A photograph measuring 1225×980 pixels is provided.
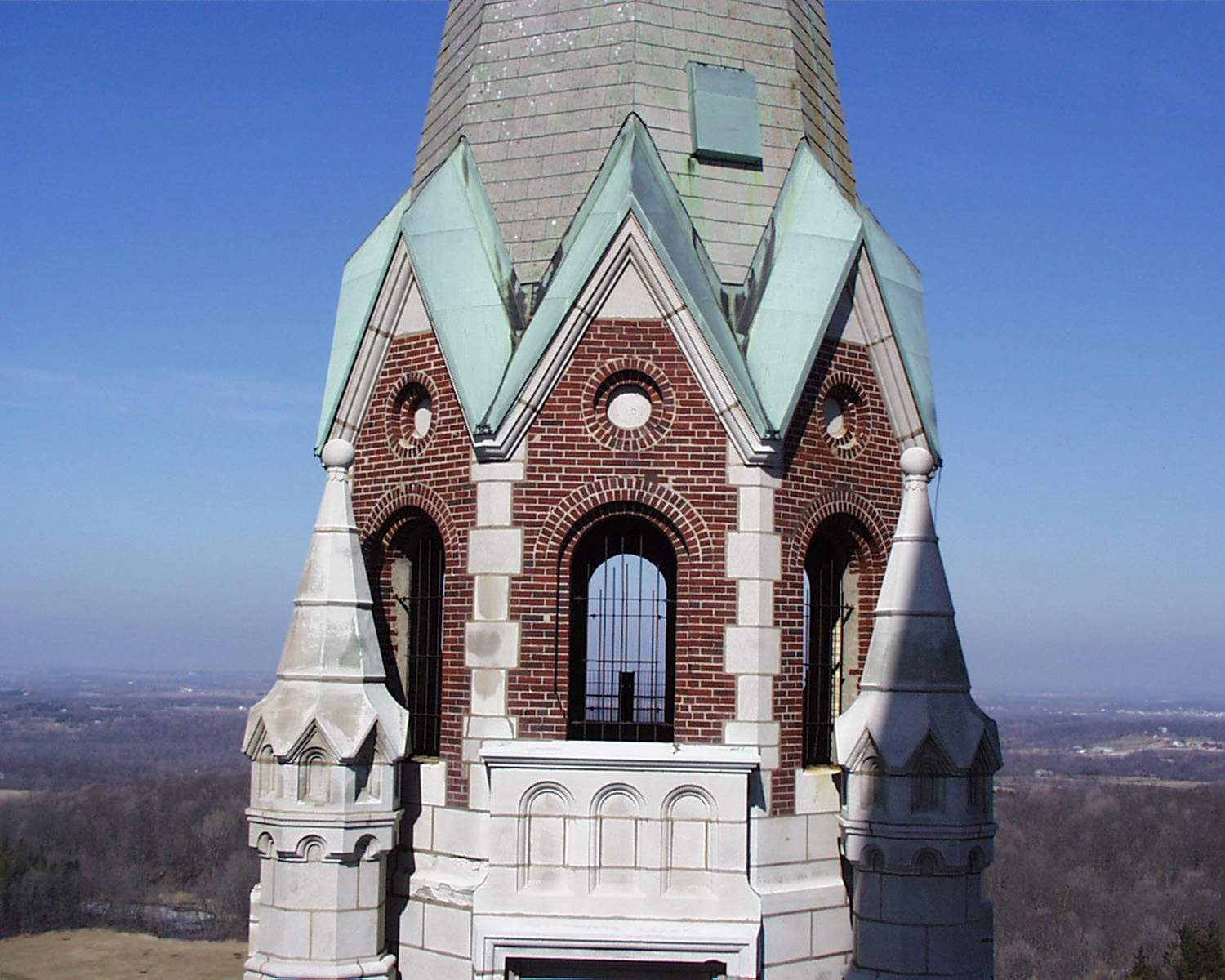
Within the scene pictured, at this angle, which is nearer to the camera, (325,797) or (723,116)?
(325,797)

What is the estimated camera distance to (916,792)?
14219 millimetres

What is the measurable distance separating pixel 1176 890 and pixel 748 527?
9431cm

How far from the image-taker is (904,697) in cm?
1438

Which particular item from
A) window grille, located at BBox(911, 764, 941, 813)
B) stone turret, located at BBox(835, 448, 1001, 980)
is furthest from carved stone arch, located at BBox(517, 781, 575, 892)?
window grille, located at BBox(911, 764, 941, 813)

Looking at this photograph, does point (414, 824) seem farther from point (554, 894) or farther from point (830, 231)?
point (830, 231)

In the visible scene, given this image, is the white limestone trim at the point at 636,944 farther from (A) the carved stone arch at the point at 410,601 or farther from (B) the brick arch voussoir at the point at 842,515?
(B) the brick arch voussoir at the point at 842,515

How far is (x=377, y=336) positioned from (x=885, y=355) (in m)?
5.43

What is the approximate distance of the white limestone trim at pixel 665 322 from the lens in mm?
14773

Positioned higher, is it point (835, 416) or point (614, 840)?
point (835, 416)

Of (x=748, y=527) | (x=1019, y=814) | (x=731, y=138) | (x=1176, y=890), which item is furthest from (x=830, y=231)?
(x=1019, y=814)

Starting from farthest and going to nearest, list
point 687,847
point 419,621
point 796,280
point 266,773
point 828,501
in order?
point 419,621 < point 796,280 < point 828,501 < point 266,773 < point 687,847

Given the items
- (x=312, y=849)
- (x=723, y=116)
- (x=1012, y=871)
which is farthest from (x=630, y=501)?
(x=1012, y=871)

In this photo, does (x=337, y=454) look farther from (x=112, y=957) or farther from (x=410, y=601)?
(x=112, y=957)

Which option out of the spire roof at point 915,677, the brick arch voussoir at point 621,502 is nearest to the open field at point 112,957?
the brick arch voussoir at point 621,502
